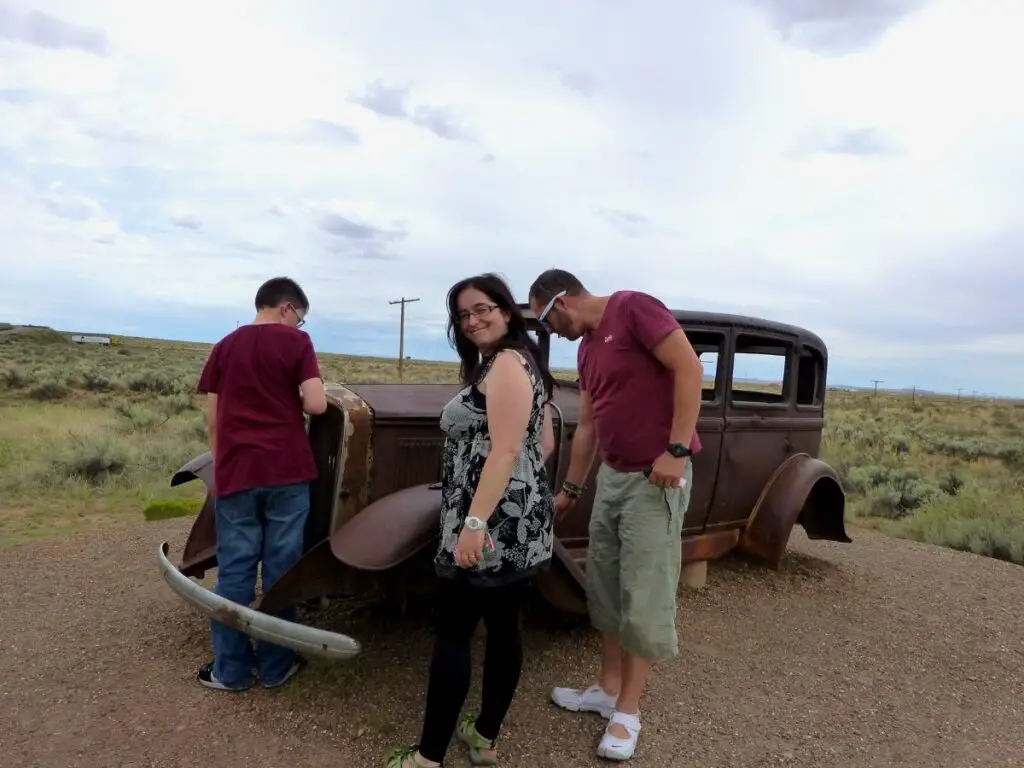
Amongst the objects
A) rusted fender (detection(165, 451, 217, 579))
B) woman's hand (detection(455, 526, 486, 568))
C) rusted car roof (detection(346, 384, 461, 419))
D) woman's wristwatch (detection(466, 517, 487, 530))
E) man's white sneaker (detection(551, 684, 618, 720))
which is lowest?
man's white sneaker (detection(551, 684, 618, 720))

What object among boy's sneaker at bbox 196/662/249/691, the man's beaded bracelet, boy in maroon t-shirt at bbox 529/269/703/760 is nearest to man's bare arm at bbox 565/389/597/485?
the man's beaded bracelet

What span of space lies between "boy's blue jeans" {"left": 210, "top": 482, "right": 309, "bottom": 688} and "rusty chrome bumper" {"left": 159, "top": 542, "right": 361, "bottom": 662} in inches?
12.1

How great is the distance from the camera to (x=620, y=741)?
308 centimetres

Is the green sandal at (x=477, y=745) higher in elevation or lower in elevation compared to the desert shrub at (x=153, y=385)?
lower

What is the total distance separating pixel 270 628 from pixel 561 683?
1591mm

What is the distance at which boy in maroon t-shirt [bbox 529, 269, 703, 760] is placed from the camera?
9.71ft

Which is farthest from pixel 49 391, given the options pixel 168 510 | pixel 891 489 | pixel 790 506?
pixel 790 506

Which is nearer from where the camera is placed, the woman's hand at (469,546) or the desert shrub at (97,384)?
the woman's hand at (469,546)

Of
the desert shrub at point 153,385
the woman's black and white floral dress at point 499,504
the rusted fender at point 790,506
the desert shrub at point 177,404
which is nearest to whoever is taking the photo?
the woman's black and white floral dress at point 499,504

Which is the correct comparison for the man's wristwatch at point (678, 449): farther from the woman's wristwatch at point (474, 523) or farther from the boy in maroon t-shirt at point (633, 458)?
the woman's wristwatch at point (474, 523)

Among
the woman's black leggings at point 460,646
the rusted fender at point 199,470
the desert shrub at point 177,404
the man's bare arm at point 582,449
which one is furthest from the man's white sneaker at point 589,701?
the desert shrub at point 177,404

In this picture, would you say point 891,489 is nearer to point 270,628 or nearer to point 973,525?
point 973,525

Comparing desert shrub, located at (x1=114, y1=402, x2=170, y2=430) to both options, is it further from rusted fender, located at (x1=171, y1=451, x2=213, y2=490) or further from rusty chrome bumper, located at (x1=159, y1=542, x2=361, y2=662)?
rusty chrome bumper, located at (x1=159, y1=542, x2=361, y2=662)

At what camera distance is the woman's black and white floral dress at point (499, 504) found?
258 centimetres
